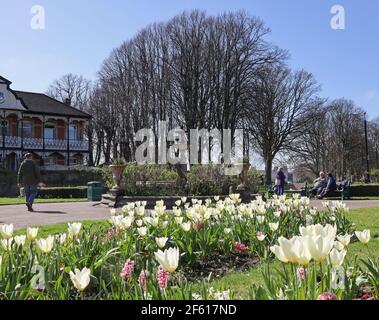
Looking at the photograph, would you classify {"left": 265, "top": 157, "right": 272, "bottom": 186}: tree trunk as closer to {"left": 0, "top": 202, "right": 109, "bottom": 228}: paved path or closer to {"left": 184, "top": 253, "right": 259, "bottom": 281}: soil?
{"left": 0, "top": 202, "right": 109, "bottom": 228}: paved path

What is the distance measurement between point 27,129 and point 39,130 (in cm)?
134

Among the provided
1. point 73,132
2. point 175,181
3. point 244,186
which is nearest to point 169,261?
point 175,181

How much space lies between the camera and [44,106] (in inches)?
1973

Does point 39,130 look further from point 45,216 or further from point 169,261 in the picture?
point 169,261

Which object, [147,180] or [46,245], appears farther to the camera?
[147,180]

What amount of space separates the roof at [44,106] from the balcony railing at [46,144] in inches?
116

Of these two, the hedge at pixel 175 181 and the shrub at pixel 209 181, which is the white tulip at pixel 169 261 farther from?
the shrub at pixel 209 181

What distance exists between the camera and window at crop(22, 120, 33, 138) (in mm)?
48081

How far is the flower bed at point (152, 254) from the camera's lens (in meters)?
2.81

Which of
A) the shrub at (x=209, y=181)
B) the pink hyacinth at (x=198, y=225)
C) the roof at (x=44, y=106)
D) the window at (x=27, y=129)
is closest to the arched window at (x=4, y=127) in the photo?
the window at (x=27, y=129)

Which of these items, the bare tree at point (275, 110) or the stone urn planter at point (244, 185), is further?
the bare tree at point (275, 110)

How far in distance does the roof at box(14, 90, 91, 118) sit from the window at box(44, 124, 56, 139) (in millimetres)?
2022

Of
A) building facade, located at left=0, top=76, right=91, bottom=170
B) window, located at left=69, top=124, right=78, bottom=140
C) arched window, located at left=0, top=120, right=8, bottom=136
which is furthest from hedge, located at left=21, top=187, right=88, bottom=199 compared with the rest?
window, located at left=69, top=124, right=78, bottom=140

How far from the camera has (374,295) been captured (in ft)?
10.9
